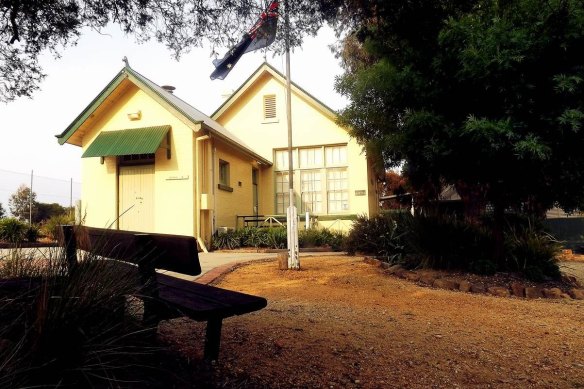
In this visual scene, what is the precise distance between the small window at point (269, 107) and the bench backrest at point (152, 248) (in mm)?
14072

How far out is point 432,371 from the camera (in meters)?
2.92

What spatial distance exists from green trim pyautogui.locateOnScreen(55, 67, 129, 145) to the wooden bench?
11155 millimetres

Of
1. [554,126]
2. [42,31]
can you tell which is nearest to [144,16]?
[42,31]

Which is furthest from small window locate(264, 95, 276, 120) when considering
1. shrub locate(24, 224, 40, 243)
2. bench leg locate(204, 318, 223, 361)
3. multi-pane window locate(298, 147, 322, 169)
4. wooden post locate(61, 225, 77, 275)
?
bench leg locate(204, 318, 223, 361)

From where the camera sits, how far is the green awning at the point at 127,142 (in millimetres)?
11719

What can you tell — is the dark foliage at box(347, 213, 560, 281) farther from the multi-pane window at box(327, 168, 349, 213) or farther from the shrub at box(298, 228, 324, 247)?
the multi-pane window at box(327, 168, 349, 213)

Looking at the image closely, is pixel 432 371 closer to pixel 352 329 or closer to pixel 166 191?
pixel 352 329

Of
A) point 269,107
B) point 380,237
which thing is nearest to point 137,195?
point 269,107

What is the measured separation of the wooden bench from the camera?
2399 millimetres

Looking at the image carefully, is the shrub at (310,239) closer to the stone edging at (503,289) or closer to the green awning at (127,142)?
the green awning at (127,142)

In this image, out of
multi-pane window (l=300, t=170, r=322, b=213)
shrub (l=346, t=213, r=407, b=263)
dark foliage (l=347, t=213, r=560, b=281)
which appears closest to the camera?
dark foliage (l=347, t=213, r=560, b=281)

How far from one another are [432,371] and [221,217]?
11.1 metres

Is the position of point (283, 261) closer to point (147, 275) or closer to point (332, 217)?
point (147, 275)

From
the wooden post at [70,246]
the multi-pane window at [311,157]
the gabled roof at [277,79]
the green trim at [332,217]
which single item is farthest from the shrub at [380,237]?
the wooden post at [70,246]
